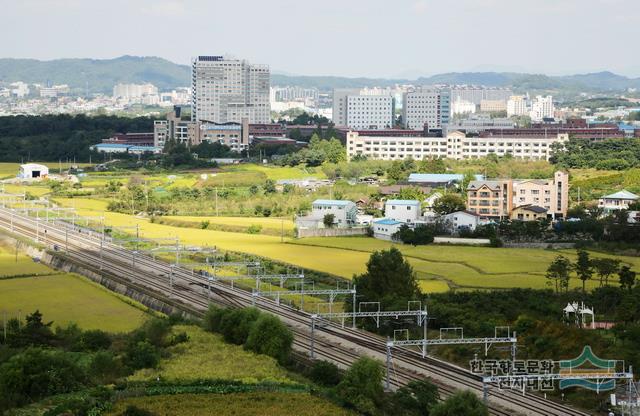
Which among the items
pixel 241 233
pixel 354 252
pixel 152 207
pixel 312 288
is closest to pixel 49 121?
pixel 152 207

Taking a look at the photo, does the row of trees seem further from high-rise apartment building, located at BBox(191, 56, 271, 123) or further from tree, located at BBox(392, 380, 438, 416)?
high-rise apartment building, located at BBox(191, 56, 271, 123)

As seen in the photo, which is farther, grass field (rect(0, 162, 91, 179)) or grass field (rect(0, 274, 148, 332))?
grass field (rect(0, 162, 91, 179))

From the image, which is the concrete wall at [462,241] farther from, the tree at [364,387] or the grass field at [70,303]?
the tree at [364,387]

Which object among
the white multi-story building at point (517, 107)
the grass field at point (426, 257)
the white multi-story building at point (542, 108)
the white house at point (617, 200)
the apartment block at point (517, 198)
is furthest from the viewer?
the white multi-story building at point (517, 107)

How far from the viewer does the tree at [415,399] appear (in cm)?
1758

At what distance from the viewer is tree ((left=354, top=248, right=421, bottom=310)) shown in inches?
1011

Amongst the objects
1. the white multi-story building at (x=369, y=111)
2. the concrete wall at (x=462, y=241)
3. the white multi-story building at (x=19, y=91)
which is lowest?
the concrete wall at (x=462, y=241)

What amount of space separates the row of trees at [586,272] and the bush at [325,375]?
928 cm

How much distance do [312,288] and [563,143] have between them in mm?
37813

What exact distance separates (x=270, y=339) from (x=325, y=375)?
72.7 inches

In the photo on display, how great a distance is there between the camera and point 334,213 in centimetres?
3969

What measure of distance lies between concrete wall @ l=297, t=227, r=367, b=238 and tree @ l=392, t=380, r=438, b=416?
63.3 feet

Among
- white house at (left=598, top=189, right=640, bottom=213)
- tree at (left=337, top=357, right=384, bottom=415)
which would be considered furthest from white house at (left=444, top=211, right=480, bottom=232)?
tree at (left=337, top=357, right=384, bottom=415)

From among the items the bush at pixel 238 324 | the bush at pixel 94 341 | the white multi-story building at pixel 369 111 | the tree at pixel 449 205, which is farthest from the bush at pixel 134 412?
the white multi-story building at pixel 369 111
